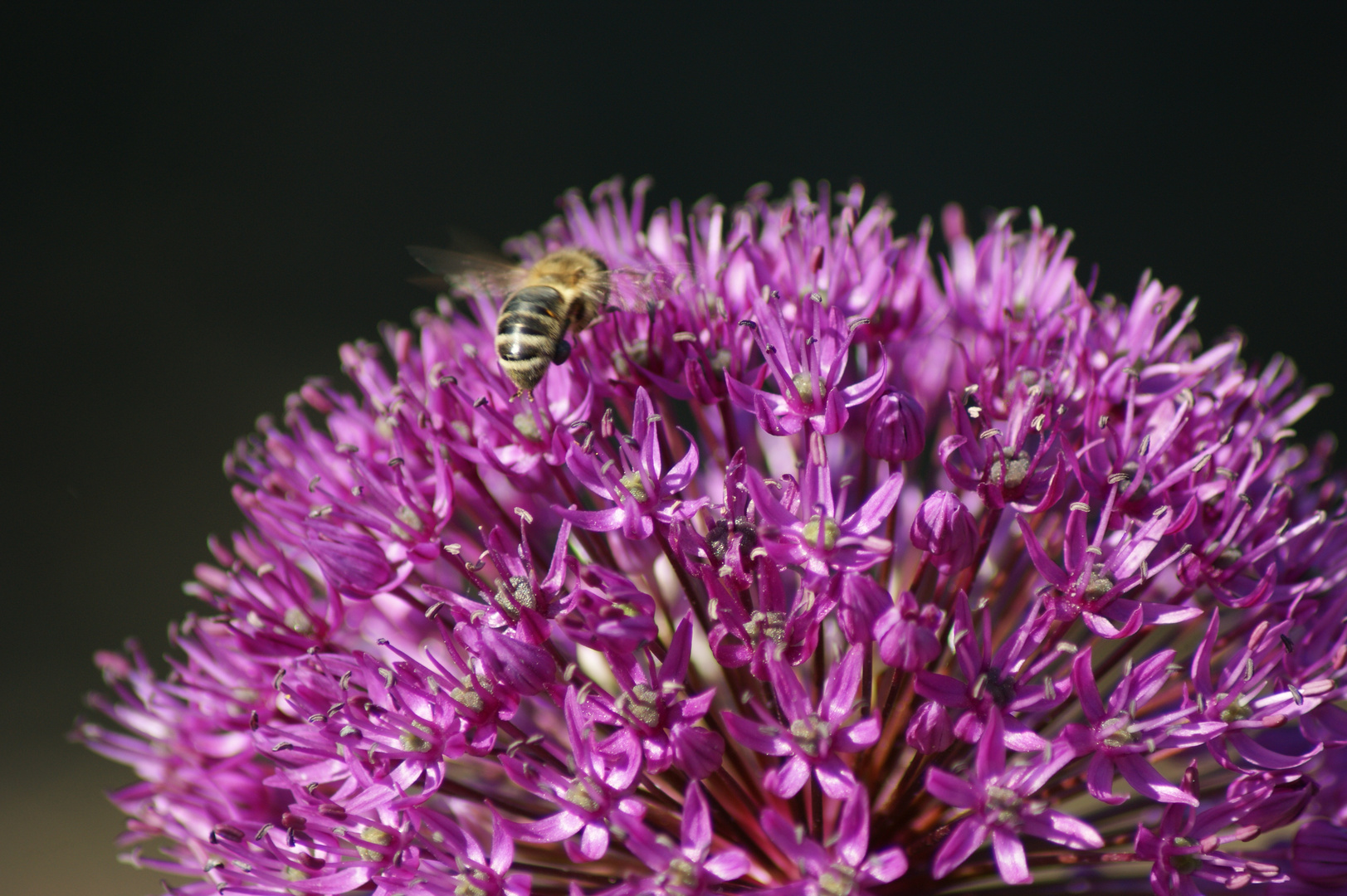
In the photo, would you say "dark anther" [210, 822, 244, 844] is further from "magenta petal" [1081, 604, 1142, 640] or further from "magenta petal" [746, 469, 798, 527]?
"magenta petal" [1081, 604, 1142, 640]

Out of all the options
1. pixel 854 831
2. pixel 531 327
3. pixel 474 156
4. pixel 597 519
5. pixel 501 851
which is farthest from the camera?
pixel 474 156

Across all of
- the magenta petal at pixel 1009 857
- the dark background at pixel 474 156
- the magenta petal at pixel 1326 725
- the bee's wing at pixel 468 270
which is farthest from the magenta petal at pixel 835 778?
the dark background at pixel 474 156

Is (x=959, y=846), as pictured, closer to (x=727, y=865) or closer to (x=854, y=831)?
(x=854, y=831)

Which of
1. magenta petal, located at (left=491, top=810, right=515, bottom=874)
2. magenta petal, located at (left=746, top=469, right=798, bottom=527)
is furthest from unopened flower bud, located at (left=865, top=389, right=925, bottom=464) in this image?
magenta petal, located at (left=491, top=810, right=515, bottom=874)

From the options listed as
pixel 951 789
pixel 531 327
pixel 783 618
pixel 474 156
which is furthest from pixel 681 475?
pixel 474 156

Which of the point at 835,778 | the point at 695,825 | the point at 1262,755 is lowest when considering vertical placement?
the point at 1262,755

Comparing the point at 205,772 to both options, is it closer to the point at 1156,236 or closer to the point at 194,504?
the point at 194,504

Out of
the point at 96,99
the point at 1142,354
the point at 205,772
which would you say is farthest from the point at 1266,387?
the point at 96,99
